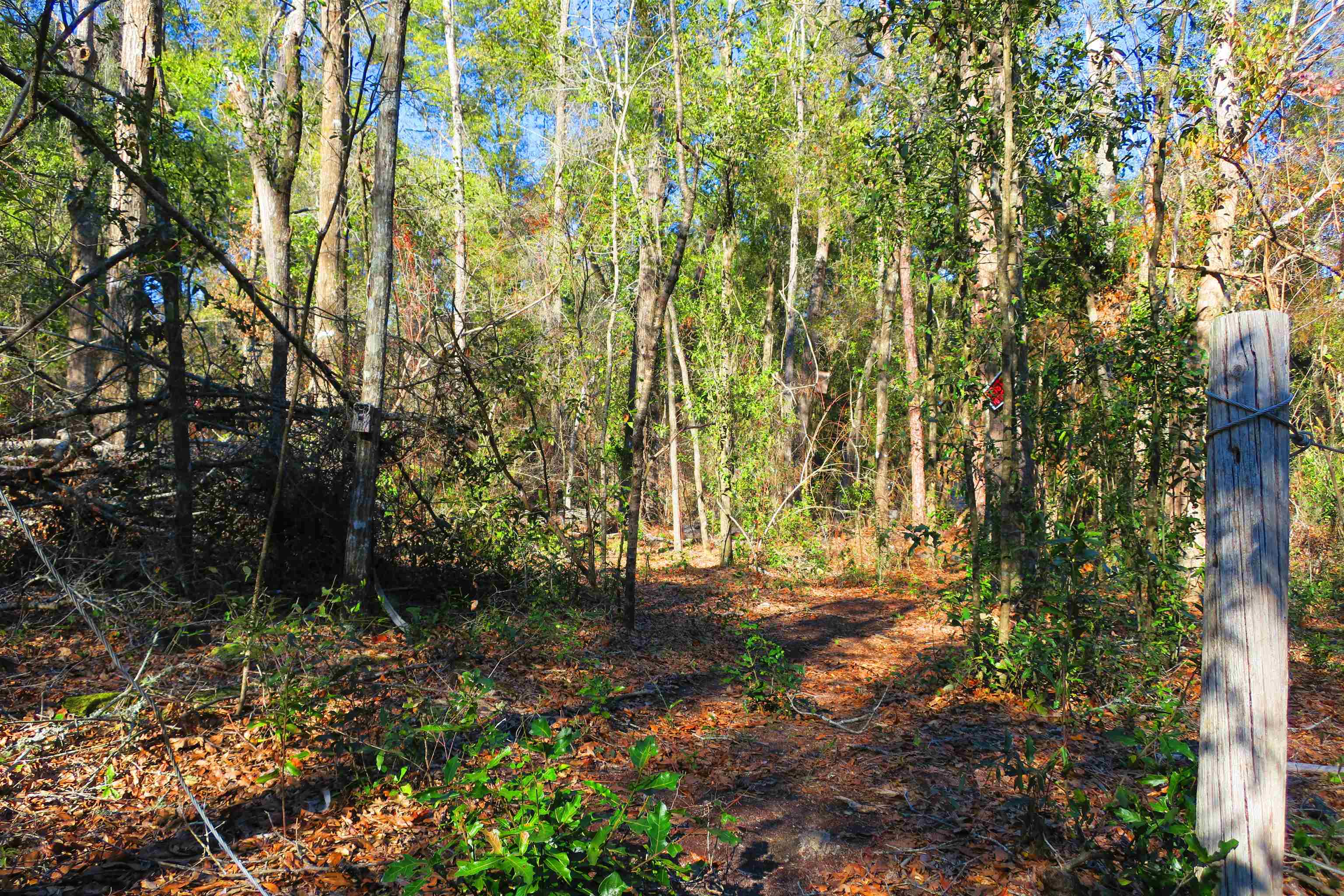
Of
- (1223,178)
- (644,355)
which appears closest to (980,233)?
(644,355)

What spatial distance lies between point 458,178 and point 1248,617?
13173 mm

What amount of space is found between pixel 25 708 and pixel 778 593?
28.2 feet

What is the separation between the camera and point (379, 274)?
5.69 meters

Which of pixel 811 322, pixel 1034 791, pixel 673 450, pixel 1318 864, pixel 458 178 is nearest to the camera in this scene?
pixel 1318 864

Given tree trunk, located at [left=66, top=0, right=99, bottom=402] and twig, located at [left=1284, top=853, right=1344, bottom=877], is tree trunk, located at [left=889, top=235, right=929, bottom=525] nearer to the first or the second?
twig, located at [left=1284, top=853, right=1344, bottom=877]

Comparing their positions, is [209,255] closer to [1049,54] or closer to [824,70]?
[1049,54]

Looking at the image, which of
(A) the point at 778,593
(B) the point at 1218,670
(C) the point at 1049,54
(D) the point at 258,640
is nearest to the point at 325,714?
(D) the point at 258,640

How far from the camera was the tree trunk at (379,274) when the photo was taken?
5.65 meters

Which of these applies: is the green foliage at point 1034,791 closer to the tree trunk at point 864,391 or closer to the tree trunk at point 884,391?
the tree trunk at point 864,391

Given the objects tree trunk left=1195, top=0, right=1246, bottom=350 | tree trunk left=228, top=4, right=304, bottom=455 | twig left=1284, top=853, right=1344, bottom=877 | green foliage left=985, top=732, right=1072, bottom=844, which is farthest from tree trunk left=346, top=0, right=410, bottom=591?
tree trunk left=1195, top=0, right=1246, bottom=350

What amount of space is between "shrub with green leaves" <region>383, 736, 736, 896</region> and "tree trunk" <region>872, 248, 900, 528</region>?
9.56 m

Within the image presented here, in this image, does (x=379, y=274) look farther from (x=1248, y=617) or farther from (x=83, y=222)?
(x=83, y=222)

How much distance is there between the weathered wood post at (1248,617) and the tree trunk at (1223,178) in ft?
19.5

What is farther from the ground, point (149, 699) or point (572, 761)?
point (149, 699)
